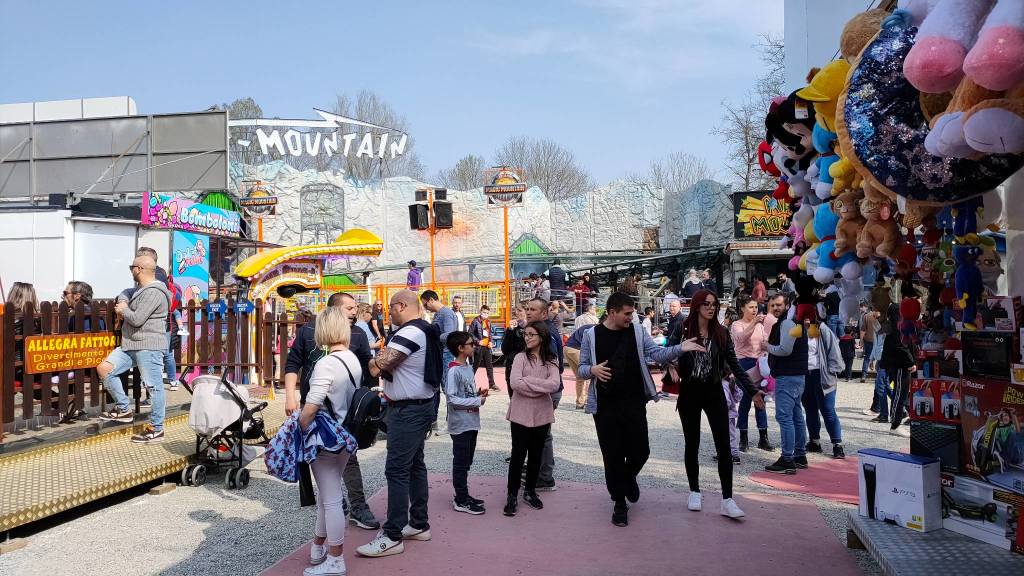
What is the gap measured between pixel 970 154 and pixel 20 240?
16.9 meters

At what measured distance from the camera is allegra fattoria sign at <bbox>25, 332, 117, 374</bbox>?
23.8 feet

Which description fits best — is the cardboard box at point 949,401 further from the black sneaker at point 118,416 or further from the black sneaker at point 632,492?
the black sneaker at point 118,416

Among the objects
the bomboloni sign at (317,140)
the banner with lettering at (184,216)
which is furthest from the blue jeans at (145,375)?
the bomboloni sign at (317,140)

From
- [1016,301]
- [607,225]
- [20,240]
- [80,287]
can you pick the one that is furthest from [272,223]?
[1016,301]

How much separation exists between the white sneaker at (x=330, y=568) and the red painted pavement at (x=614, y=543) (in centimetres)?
15

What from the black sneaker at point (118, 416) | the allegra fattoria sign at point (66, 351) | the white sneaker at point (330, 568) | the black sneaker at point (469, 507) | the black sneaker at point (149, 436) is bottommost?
the black sneaker at point (469, 507)

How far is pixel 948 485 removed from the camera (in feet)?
14.5

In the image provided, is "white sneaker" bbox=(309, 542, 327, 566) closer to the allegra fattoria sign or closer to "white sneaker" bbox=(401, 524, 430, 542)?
"white sneaker" bbox=(401, 524, 430, 542)

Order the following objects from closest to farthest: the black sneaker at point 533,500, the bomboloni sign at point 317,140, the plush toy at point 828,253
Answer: the plush toy at point 828,253 < the black sneaker at point 533,500 < the bomboloni sign at point 317,140

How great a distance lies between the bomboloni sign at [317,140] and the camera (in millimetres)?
38156

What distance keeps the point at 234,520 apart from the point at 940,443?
5.16m

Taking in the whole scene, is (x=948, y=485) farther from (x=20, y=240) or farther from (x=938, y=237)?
(x=20, y=240)

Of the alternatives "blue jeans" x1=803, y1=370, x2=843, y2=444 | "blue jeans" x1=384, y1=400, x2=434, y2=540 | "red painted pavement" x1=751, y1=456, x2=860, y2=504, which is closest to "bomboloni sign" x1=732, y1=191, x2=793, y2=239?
"blue jeans" x1=803, y1=370, x2=843, y2=444

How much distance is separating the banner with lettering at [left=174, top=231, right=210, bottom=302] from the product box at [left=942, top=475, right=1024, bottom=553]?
17.8m
